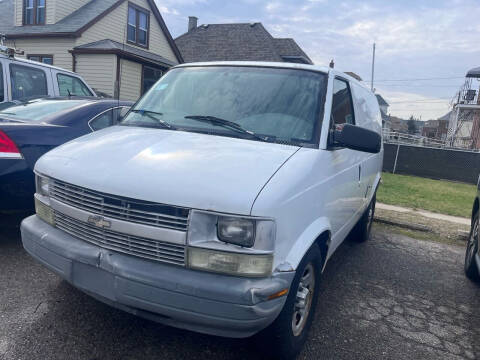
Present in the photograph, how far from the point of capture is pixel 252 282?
212cm

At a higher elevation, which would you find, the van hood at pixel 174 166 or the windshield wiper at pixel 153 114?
the windshield wiper at pixel 153 114

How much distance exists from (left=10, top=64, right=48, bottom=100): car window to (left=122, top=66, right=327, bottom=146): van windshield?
12.8 ft

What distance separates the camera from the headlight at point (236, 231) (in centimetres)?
213

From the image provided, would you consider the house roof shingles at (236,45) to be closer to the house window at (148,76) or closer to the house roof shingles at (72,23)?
the house window at (148,76)

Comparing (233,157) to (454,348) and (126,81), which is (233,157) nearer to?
(454,348)

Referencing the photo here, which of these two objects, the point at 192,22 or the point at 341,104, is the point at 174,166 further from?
the point at 192,22

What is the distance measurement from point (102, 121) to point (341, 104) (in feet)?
9.28

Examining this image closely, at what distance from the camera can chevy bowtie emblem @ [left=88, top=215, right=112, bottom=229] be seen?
7.65ft

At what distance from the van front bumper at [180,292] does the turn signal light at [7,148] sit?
74.4 inches

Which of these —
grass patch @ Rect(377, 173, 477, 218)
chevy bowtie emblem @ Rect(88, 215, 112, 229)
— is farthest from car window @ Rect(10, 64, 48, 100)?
grass patch @ Rect(377, 173, 477, 218)

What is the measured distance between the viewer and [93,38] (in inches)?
695

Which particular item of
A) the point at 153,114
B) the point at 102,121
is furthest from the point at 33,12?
the point at 153,114

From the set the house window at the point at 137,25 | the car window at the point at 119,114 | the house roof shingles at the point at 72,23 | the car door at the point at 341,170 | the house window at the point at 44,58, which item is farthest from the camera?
the house window at the point at 137,25

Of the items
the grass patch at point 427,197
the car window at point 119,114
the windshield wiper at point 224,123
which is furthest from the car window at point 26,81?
the grass patch at point 427,197
